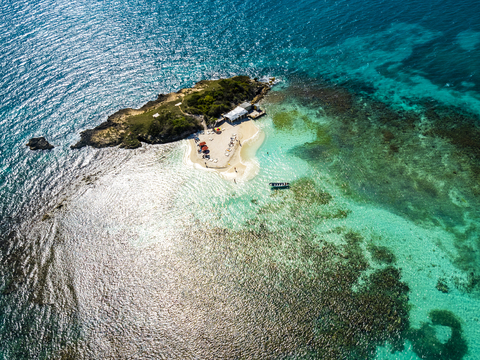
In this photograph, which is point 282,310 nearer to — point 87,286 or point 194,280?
point 194,280

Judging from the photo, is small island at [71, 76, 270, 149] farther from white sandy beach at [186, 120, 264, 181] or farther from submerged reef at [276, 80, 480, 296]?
submerged reef at [276, 80, 480, 296]

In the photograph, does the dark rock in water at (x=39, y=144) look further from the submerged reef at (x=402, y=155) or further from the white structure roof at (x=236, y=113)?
the submerged reef at (x=402, y=155)

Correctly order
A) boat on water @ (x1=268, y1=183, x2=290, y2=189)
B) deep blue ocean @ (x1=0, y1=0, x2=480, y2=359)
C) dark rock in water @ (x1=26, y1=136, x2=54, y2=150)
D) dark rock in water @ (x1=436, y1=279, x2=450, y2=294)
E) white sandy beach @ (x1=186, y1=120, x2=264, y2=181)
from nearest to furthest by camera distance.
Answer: deep blue ocean @ (x1=0, y1=0, x2=480, y2=359) → dark rock in water @ (x1=436, y1=279, x2=450, y2=294) → boat on water @ (x1=268, y1=183, x2=290, y2=189) → white sandy beach @ (x1=186, y1=120, x2=264, y2=181) → dark rock in water @ (x1=26, y1=136, x2=54, y2=150)

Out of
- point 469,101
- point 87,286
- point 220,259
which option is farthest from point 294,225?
point 469,101

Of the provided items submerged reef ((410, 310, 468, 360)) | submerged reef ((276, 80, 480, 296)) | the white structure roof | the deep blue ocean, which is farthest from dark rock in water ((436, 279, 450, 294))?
the white structure roof

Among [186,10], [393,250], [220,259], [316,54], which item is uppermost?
[186,10]

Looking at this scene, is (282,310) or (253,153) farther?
(253,153)

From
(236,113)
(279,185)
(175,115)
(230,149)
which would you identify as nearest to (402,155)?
(279,185)
